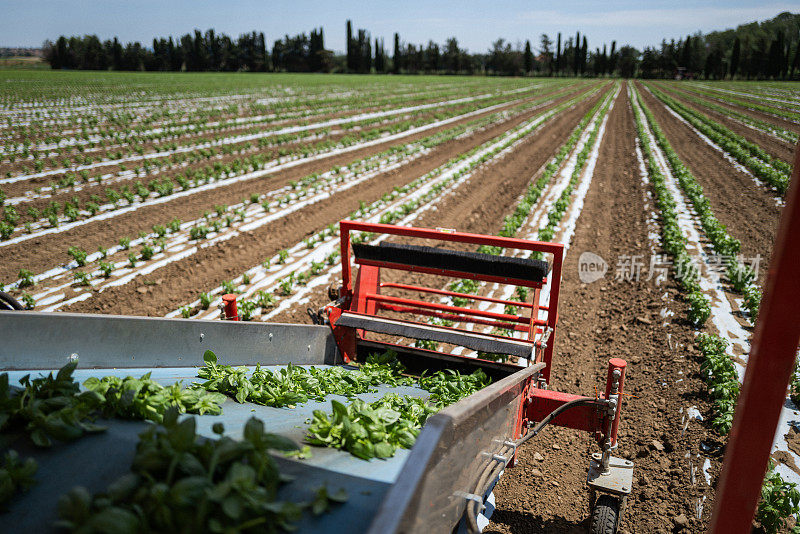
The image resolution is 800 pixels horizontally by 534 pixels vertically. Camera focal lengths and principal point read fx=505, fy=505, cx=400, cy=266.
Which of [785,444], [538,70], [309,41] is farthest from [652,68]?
[785,444]

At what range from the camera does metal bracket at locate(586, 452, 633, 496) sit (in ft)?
11.2

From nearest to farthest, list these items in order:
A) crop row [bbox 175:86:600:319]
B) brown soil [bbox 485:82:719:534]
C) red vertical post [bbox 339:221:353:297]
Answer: brown soil [bbox 485:82:719:534] < red vertical post [bbox 339:221:353:297] < crop row [bbox 175:86:600:319]

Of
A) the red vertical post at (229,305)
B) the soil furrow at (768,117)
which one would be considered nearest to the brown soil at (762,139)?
the soil furrow at (768,117)

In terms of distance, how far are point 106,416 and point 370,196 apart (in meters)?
10.2

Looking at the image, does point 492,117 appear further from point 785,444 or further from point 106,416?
point 106,416

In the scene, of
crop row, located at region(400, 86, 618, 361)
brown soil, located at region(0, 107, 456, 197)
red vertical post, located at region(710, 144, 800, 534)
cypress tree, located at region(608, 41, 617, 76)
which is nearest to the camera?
red vertical post, located at region(710, 144, 800, 534)

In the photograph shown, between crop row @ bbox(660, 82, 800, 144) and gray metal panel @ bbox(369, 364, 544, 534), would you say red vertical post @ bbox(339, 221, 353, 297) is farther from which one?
crop row @ bbox(660, 82, 800, 144)

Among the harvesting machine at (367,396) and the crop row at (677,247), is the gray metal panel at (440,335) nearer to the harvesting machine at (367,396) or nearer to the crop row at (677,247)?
the harvesting machine at (367,396)

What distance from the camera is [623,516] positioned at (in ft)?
12.6

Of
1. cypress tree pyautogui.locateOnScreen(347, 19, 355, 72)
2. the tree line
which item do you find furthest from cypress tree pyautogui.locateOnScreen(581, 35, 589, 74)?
cypress tree pyautogui.locateOnScreen(347, 19, 355, 72)

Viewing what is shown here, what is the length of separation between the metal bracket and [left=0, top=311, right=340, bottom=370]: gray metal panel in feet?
7.76

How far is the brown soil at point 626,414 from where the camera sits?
383 cm

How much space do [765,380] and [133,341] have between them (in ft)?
10.5

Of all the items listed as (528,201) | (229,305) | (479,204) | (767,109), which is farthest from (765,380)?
(767,109)
